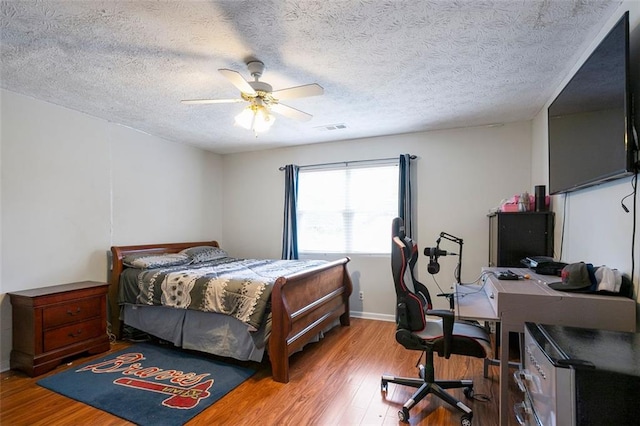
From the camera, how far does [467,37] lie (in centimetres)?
200

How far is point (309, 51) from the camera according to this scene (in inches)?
84.4

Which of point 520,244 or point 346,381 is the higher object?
point 520,244

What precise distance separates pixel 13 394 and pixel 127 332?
1162 mm

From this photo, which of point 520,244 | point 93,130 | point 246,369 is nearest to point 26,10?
point 93,130

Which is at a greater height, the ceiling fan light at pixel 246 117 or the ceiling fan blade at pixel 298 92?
the ceiling fan blade at pixel 298 92

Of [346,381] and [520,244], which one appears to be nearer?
[346,381]

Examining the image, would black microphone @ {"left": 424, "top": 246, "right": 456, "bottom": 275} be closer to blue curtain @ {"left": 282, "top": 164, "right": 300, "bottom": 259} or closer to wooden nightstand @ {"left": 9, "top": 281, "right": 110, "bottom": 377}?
blue curtain @ {"left": 282, "top": 164, "right": 300, "bottom": 259}

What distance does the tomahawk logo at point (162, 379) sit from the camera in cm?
226

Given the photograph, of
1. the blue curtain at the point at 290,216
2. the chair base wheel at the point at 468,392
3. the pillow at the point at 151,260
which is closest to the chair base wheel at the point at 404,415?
the chair base wheel at the point at 468,392

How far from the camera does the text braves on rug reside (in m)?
2.13

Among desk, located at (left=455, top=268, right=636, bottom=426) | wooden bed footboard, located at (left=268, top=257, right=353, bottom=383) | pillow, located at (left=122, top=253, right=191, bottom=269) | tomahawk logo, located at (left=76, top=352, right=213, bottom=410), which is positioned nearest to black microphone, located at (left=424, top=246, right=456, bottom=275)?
desk, located at (left=455, top=268, right=636, bottom=426)

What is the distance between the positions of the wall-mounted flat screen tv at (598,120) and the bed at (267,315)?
220cm

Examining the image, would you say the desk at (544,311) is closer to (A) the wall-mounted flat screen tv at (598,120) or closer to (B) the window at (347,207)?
(A) the wall-mounted flat screen tv at (598,120)

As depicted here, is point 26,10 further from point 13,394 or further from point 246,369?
point 246,369
